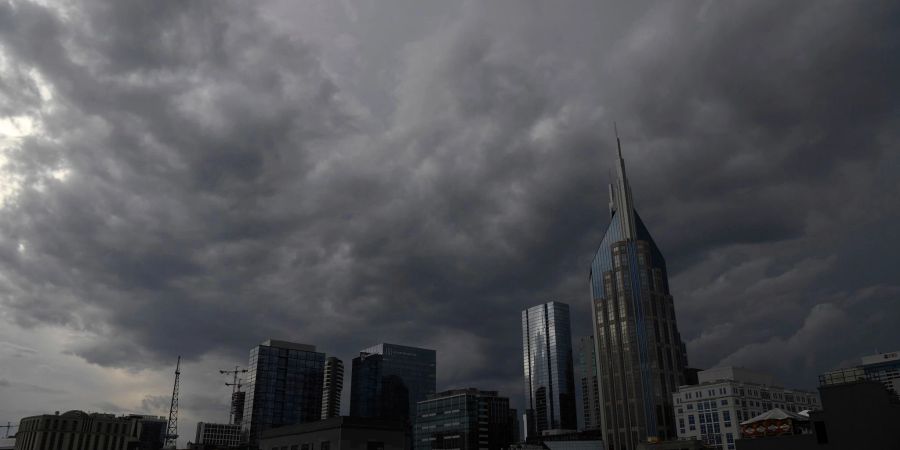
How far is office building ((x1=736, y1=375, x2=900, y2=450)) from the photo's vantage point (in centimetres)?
5775

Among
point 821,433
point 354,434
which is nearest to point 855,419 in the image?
point 821,433

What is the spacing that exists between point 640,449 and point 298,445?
84.5 meters

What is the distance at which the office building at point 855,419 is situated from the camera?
57750mm

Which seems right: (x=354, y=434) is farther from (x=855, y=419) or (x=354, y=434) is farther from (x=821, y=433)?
(x=855, y=419)

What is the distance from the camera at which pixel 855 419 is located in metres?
58.8

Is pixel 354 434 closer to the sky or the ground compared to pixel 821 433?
A: closer to the sky

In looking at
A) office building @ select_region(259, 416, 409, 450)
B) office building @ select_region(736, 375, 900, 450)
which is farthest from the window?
office building @ select_region(259, 416, 409, 450)

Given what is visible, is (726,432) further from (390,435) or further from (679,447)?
(390,435)

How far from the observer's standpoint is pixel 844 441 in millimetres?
59000

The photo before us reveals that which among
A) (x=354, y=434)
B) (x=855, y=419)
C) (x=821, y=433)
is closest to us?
(x=855, y=419)

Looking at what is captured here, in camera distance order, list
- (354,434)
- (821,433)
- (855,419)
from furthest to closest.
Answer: (354,434)
(821,433)
(855,419)

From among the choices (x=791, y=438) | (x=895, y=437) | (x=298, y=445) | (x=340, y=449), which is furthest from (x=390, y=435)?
(x=895, y=437)

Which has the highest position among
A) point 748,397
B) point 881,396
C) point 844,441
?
point 748,397

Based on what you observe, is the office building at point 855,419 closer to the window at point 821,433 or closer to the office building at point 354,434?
the window at point 821,433
